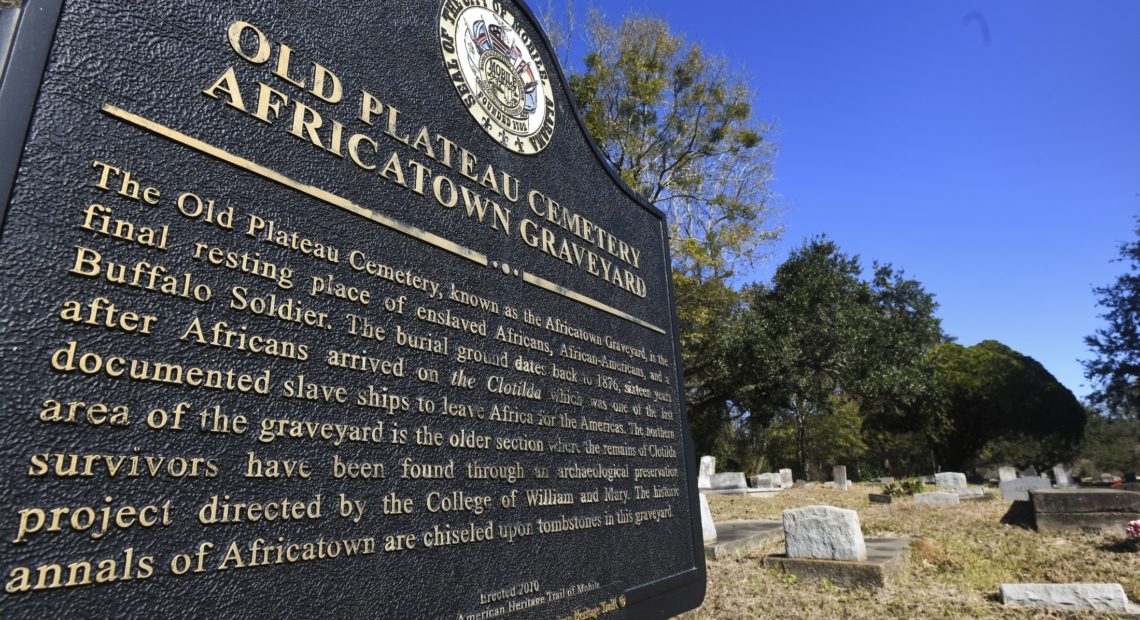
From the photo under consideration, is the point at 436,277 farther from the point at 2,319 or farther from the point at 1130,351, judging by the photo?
the point at 1130,351

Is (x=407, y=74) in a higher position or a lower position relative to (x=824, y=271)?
lower

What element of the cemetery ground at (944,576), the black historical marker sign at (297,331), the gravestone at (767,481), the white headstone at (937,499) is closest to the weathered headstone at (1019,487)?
the white headstone at (937,499)

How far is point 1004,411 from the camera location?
126 feet

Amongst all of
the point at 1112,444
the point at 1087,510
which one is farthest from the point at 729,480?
the point at 1112,444

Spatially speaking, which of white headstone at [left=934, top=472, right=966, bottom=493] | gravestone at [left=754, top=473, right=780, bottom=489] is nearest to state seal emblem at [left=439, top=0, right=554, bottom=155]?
gravestone at [left=754, top=473, right=780, bottom=489]

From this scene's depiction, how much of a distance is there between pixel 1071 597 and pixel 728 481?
17.8 m

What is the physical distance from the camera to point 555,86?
3.74m

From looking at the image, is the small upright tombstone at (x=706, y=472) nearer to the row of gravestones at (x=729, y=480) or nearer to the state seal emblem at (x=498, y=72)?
the row of gravestones at (x=729, y=480)

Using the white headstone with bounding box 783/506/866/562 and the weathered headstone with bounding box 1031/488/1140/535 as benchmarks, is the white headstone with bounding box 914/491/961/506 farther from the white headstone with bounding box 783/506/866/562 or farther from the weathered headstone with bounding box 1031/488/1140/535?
the white headstone with bounding box 783/506/866/562

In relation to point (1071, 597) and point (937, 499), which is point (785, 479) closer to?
point (937, 499)

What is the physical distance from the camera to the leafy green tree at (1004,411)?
1494 inches

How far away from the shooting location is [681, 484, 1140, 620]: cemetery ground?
17.9ft

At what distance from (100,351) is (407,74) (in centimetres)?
172

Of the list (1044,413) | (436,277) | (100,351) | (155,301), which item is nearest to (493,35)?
(436,277)
